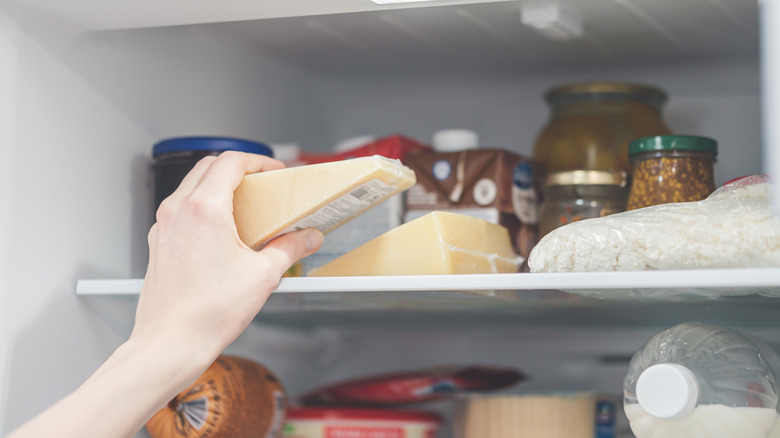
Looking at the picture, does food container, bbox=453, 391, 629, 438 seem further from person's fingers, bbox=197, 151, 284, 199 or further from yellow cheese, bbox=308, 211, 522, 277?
person's fingers, bbox=197, 151, 284, 199

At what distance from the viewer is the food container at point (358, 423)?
46.8 inches

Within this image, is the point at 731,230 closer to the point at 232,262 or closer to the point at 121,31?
the point at 232,262

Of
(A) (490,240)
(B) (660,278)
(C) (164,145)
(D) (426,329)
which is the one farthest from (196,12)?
(D) (426,329)

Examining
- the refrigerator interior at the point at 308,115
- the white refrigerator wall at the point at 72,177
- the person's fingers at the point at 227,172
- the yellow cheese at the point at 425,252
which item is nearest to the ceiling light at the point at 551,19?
the refrigerator interior at the point at 308,115

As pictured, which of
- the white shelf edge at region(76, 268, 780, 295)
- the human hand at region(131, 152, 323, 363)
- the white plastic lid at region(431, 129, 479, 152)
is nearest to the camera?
the white shelf edge at region(76, 268, 780, 295)

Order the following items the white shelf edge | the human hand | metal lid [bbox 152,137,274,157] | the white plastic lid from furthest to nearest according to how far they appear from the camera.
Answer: the white plastic lid → metal lid [bbox 152,137,274,157] → the human hand → the white shelf edge

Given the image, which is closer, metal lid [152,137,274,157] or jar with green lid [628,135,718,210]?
jar with green lid [628,135,718,210]

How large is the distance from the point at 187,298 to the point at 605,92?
0.68m

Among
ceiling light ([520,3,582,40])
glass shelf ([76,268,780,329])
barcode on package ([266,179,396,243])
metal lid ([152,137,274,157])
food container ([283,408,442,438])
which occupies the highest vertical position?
ceiling light ([520,3,582,40])

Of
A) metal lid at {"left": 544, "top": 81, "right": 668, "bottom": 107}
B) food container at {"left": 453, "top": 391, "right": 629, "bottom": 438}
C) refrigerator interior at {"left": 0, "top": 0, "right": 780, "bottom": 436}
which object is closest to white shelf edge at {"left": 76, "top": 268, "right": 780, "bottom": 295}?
refrigerator interior at {"left": 0, "top": 0, "right": 780, "bottom": 436}

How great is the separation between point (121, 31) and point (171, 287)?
413mm

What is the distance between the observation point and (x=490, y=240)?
97 cm

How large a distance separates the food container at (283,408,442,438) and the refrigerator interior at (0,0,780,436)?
15 centimetres

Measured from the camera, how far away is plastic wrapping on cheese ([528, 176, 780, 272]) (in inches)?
29.1
